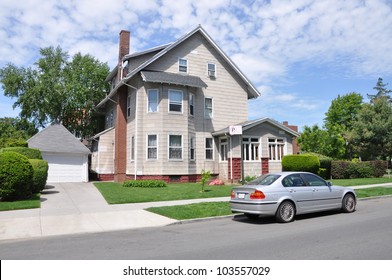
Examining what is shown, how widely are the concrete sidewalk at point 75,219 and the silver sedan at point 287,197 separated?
7.97ft

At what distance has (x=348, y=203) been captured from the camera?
11.7 metres

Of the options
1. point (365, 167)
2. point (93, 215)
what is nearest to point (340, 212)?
point (93, 215)

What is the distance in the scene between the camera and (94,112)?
3544 centimetres

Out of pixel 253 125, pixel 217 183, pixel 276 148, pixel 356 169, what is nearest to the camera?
pixel 217 183

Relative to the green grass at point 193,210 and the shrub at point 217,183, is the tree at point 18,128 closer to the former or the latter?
the shrub at point 217,183

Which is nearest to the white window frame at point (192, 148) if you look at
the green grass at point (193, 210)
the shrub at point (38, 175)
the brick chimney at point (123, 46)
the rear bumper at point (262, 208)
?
the brick chimney at point (123, 46)

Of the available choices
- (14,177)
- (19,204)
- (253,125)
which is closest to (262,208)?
(19,204)

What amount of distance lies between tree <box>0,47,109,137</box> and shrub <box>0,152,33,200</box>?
20.3m

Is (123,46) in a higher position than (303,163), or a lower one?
higher

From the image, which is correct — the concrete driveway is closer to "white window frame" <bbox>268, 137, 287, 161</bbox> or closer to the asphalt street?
the asphalt street

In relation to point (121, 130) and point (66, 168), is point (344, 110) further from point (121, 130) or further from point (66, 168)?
point (66, 168)

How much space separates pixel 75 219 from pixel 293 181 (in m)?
7.20

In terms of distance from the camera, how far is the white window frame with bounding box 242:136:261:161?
967 inches

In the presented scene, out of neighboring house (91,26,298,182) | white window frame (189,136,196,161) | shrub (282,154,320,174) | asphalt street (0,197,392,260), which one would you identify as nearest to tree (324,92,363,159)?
neighboring house (91,26,298,182)
